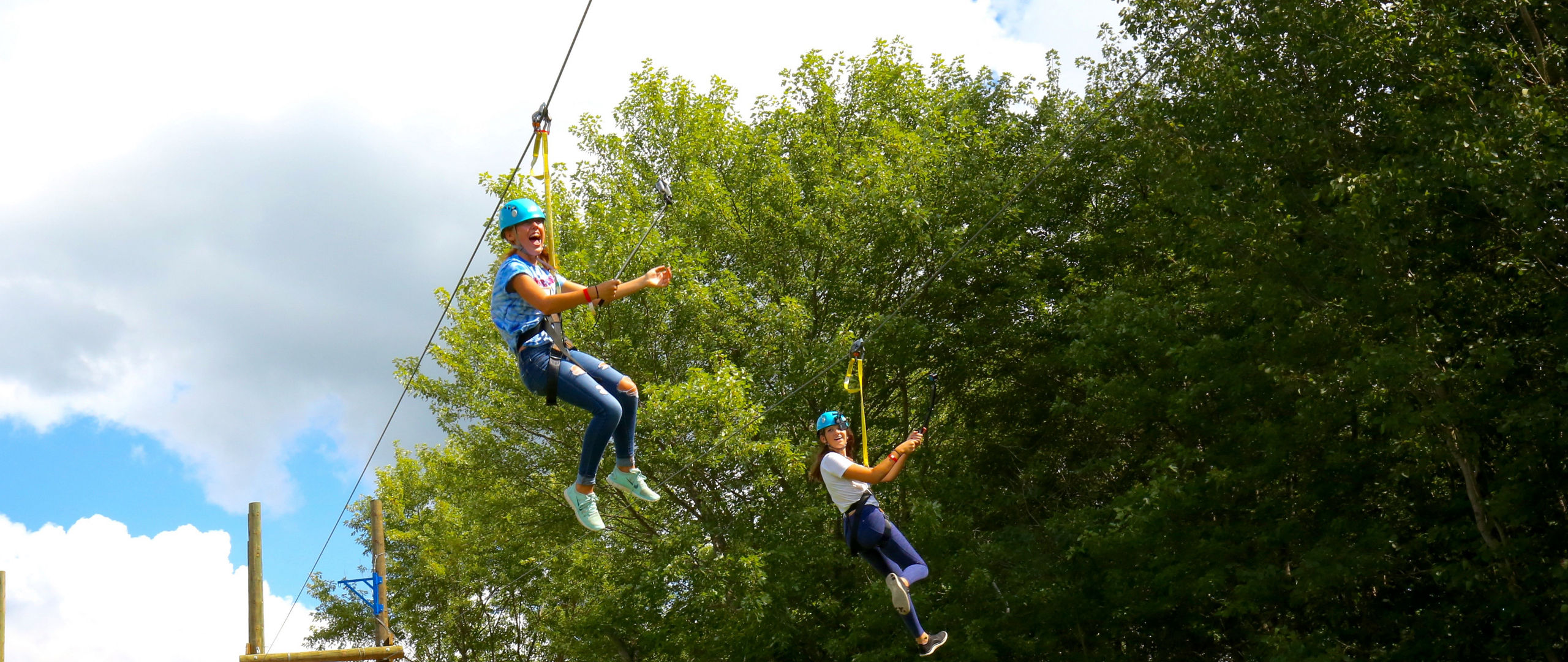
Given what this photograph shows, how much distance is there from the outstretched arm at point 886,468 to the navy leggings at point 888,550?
0.93 feet

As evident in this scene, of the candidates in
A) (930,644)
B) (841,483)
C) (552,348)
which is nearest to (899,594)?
(841,483)

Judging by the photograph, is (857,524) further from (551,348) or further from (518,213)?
(518,213)

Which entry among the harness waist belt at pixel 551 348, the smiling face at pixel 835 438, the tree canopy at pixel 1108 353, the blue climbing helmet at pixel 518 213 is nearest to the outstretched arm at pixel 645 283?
the harness waist belt at pixel 551 348

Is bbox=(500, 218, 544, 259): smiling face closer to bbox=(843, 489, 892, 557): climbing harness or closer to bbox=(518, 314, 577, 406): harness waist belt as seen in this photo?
bbox=(518, 314, 577, 406): harness waist belt

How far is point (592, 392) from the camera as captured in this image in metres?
5.71

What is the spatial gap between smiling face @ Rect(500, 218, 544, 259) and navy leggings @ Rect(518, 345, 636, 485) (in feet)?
1.47

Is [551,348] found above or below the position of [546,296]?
below

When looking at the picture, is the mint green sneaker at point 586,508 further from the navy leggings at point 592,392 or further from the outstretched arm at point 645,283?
the outstretched arm at point 645,283

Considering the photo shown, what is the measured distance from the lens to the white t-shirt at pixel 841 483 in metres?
7.40

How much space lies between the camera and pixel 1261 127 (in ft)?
46.6

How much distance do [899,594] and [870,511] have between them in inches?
22.1

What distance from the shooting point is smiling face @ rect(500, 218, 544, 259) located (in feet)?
18.6

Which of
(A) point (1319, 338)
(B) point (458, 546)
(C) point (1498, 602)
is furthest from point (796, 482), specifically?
(B) point (458, 546)

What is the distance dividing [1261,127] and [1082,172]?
496 centimetres
